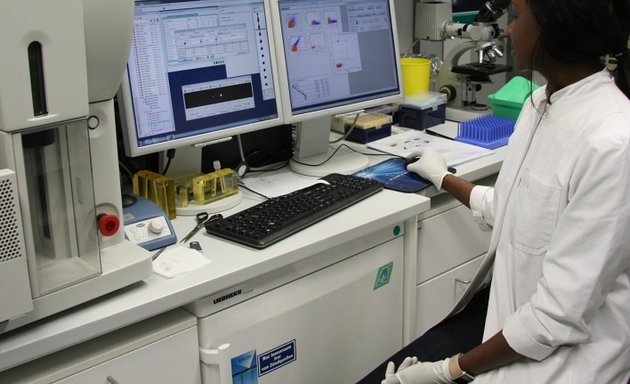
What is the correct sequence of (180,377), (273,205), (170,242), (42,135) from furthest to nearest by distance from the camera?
(273,205) < (170,242) < (180,377) < (42,135)

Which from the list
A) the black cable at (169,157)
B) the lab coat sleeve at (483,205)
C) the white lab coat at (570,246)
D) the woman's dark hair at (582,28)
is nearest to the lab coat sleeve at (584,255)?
the white lab coat at (570,246)

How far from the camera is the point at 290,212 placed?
1568 millimetres

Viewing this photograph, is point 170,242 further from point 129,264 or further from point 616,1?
point 616,1

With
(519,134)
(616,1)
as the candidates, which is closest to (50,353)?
(519,134)

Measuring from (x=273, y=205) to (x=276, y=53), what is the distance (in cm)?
44

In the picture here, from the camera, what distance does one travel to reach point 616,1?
1.13 metres

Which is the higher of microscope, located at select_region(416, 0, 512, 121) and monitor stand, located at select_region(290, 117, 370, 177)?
microscope, located at select_region(416, 0, 512, 121)

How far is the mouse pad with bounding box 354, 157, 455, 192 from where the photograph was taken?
180 cm

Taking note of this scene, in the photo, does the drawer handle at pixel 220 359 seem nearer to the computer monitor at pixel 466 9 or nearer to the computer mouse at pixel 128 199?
the computer mouse at pixel 128 199

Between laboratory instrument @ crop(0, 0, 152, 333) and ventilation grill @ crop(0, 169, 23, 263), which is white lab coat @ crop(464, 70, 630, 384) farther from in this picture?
ventilation grill @ crop(0, 169, 23, 263)

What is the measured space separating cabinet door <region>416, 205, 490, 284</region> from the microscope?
0.60m

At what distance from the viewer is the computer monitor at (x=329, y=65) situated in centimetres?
183

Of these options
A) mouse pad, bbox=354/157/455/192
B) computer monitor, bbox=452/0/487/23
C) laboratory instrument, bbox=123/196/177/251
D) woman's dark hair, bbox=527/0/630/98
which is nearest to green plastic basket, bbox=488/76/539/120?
computer monitor, bbox=452/0/487/23

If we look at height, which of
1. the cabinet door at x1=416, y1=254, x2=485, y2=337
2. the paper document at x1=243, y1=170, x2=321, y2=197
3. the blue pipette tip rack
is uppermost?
the blue pipette tip rack
